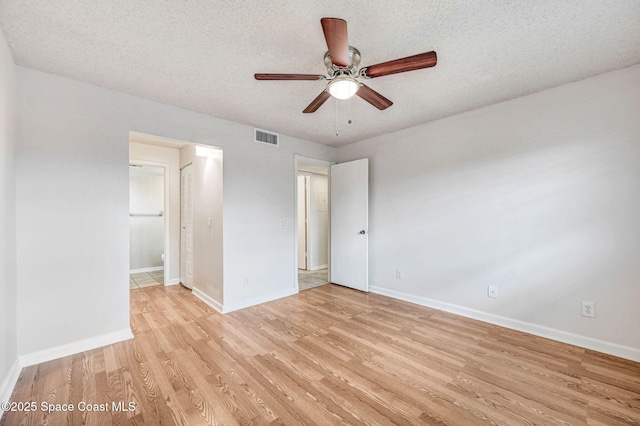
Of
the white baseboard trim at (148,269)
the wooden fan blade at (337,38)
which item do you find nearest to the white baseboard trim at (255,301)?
the wooden fan blade at (337,38)

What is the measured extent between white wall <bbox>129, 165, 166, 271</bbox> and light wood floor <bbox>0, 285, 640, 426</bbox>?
9.67 feet

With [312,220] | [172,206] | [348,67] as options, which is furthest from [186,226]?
[348,67]

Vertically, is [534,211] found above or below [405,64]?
below

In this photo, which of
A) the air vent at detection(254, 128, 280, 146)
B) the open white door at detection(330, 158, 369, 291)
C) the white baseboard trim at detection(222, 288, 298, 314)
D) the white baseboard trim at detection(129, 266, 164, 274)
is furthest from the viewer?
the white baseboard trim at detection(129, 266, 164, 274)

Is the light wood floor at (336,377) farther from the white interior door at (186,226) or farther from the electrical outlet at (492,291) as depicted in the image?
the white interior door at (186,226)

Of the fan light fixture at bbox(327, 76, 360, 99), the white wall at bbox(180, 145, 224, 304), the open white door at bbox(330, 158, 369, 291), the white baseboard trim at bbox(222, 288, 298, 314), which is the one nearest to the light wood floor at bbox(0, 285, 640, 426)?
the white baseboard trim at bbox(222, 288, 298, 314)

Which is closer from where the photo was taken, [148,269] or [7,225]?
[7,225]

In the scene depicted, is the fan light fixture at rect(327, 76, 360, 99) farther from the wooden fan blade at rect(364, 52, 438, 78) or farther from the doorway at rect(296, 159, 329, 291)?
the doorway at rect(296, 159, 329, 291)

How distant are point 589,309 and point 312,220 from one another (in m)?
4.26

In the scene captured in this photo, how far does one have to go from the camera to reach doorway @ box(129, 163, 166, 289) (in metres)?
5.26

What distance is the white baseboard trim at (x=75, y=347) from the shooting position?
2.09 m

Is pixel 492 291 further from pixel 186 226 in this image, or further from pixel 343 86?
pixel 186 226

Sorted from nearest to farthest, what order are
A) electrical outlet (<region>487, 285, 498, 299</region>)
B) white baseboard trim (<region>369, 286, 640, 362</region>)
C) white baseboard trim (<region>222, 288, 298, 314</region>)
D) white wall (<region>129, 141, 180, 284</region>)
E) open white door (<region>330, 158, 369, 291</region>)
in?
white baseboard trim (<region>369, 286, 640, 362</region>) < electrical outlet (<region>487, 285, 498, 299</region>) < white baseboard trim (<region>222, 288, 298, 314</region>) < open white door (<region>330, 158, 369, 291</region>) < white wall (<region>129, 141, 180, 284</region>)

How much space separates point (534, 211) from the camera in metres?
2.62
